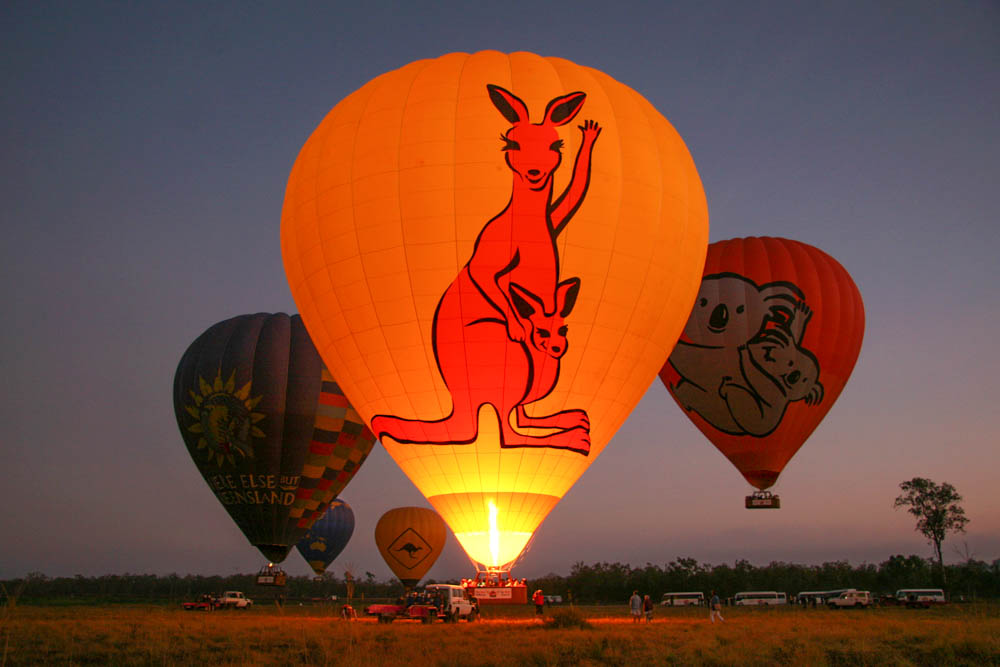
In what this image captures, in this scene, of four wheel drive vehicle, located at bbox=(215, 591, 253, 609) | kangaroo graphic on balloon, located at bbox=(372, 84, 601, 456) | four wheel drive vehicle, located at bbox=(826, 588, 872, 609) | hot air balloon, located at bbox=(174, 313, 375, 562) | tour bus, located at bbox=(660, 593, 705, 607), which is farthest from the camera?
tour bus, located at bbox=(660, 593, 705, 607)

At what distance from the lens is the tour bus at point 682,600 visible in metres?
42.2

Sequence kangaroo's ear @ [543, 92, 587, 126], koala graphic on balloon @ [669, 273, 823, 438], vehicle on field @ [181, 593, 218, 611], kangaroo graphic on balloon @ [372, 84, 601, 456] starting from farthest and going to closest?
vehicle on field @ [181, 593, 218, 611]
koala graphic on balloon @ [669, 273, 823, 438]
kangaroo's ear @ [543, 92, 587, 126]
kangaroo graphic on balloon @ [372, 84, 601, 456]

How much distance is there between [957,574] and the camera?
47156 mm

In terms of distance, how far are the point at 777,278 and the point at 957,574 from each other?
31.9 metres

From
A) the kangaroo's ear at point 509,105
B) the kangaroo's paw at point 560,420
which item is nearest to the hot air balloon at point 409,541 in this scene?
the kangaroo's paw at point 560,420

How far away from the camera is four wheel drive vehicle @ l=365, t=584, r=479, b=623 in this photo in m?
19.4

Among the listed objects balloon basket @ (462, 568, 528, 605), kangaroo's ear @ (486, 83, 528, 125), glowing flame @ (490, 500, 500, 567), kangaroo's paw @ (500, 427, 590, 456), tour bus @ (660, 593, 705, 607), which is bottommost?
tour bus @ (660, 593, 705, 607)

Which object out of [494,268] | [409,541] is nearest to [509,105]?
[494,268]

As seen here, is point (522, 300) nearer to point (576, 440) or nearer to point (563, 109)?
point (576, 440)

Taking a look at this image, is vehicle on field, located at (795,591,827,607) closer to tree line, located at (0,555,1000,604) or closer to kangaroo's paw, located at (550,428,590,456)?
tree line, located at (0,555,1000,604)

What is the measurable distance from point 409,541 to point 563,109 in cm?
2967

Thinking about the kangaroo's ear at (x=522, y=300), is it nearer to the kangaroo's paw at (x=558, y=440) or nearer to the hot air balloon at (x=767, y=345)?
the kangaroo's paw at (x=558, y=440)

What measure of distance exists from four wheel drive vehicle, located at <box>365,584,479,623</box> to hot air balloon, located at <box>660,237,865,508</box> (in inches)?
400

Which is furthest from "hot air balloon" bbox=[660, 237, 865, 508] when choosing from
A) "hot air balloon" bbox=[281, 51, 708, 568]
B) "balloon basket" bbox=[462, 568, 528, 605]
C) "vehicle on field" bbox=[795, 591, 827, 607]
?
"vehicle on field" bbox=[795, 591, 827, 607]
